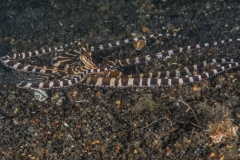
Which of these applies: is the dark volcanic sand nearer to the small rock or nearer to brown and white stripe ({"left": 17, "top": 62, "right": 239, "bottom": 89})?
the small rock

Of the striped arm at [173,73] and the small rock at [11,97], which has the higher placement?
the striped arm at [173,73]

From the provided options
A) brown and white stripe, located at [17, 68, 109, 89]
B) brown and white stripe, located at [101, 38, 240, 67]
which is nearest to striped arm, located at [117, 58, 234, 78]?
brown and white stripe, located at [101, 38, 240, 67]

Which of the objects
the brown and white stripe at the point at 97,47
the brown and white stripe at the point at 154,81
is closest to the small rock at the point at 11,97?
the brown and white stripe at the point at 97,47

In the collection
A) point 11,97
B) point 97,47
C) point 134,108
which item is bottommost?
point 134,108

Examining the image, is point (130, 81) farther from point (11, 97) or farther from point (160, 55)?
point (11, 97)

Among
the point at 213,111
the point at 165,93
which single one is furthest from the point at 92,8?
the point at 213,111

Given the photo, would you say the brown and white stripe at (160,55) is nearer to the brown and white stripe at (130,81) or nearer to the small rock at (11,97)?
the brown and white stripe at (130,81)

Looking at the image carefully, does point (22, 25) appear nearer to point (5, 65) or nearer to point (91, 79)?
point (5, 65)

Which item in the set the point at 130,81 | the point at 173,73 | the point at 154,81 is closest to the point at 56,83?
the point at 130,81
